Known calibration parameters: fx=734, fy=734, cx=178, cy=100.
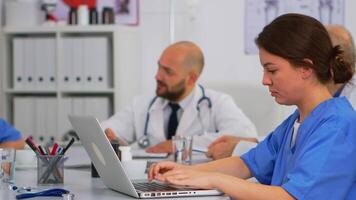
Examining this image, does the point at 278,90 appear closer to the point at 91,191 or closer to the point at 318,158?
the point at 318,158

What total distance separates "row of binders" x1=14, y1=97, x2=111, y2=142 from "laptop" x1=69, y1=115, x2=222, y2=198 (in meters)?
2.65

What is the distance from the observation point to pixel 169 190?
1.77m

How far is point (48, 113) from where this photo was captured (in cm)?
475

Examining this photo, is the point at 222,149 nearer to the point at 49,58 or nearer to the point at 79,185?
the point at 79,185

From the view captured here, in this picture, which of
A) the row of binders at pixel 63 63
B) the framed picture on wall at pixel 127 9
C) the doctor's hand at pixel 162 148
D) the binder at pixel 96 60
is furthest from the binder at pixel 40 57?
the doctor's hand at pixel 162 148

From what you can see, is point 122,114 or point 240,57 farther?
point 240,57

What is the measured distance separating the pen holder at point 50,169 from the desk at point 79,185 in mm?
27

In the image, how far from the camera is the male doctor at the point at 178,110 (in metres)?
3.61

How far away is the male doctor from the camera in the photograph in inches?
142

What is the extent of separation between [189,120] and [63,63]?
133 cm

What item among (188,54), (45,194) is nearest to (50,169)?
(45,194)

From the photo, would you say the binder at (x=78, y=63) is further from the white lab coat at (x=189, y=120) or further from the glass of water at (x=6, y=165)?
the glass of water at (x=6, y=165)

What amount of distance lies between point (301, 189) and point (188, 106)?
2079 mm

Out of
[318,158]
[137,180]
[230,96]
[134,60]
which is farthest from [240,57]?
[318,158]
